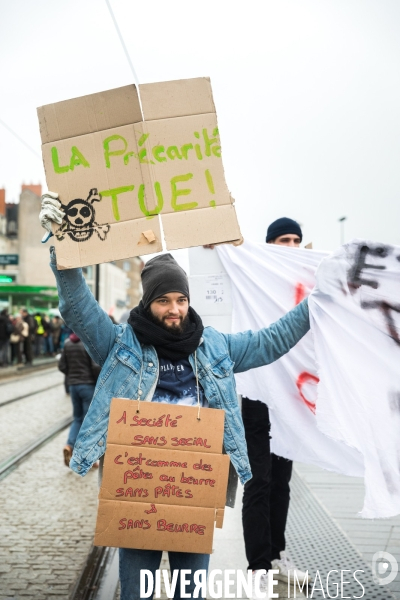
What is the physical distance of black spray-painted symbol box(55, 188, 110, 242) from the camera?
264 cm

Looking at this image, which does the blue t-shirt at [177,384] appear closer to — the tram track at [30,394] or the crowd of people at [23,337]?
the tram track at [30,394]

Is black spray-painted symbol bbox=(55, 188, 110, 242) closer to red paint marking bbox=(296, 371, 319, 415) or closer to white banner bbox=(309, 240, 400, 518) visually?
white banner bbox=(309, 240, 400, 518)

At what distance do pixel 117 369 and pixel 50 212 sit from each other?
721mm

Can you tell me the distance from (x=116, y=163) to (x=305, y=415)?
1.84 m

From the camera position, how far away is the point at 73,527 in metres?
5.21

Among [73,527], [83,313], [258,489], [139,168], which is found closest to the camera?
[83,313]

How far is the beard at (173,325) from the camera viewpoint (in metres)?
2.72

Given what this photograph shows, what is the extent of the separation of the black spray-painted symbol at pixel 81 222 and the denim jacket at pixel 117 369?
0.12m

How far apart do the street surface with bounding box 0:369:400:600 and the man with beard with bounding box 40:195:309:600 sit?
5.01 feet

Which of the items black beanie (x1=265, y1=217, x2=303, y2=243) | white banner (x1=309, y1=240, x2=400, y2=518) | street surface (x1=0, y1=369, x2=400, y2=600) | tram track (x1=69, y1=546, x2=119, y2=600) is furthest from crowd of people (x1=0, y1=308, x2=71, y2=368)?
white banner (x1=309, y1=240, x2=400, y2=518)

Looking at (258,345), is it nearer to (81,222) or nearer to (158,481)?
(158,481)

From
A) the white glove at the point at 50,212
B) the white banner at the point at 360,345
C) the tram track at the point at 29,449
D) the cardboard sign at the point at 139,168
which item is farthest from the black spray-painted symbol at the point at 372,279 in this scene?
the tram track at the point at 29,449

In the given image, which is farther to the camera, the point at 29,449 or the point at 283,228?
the point at 29,449

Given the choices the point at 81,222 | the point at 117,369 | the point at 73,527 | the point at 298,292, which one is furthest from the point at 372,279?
the point at 73,527
